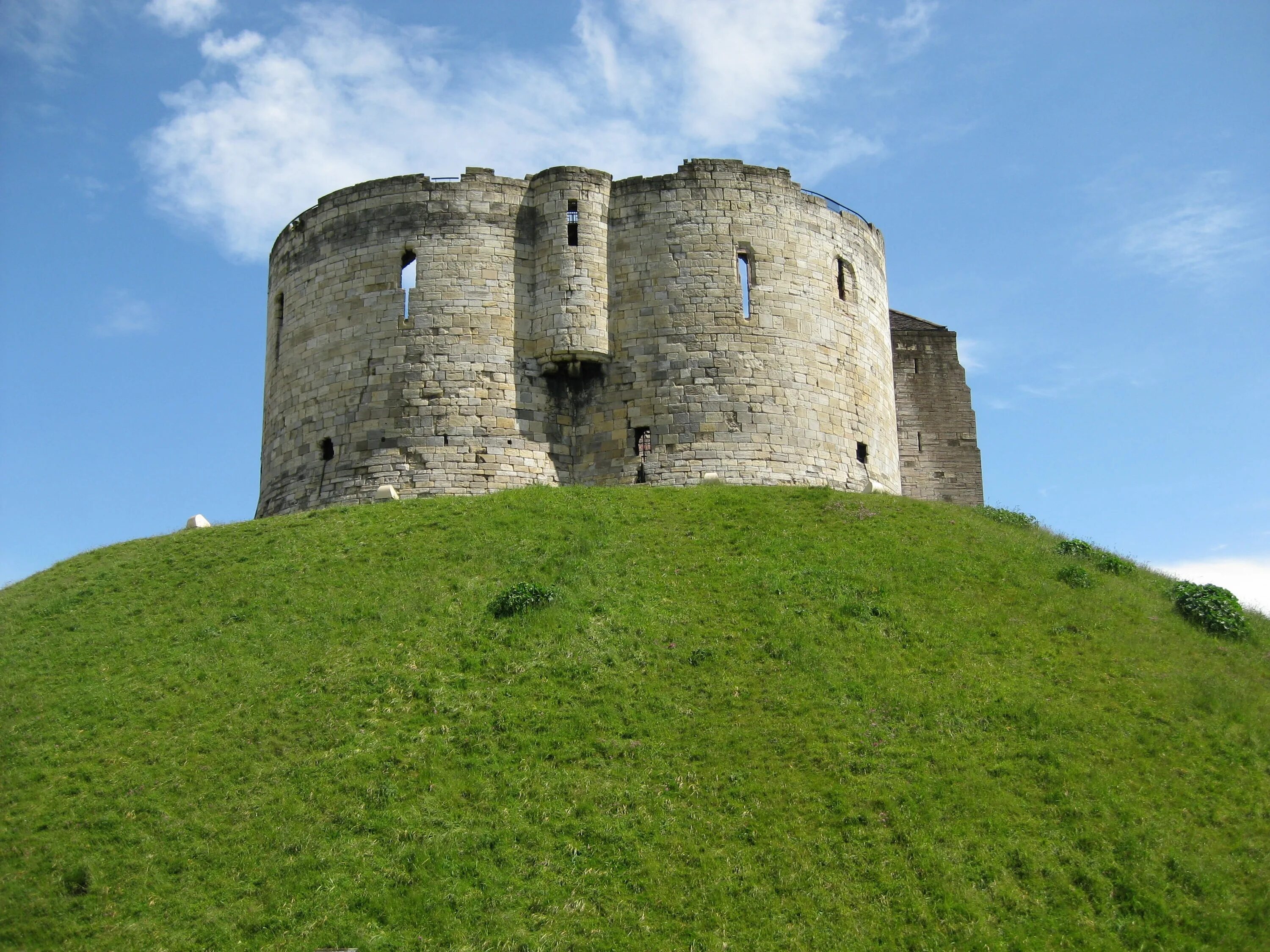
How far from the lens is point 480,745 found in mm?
19062

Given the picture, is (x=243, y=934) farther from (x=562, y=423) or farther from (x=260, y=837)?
(x=562, y=423)

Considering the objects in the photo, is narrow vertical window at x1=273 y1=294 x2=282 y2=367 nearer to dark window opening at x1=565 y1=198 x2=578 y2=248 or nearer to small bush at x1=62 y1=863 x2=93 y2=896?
dark window opening at x1=565 y1=198 x2=578 y2=248

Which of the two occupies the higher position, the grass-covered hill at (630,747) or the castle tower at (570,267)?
the castle tower at (570,267)

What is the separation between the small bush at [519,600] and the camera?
22844 mm

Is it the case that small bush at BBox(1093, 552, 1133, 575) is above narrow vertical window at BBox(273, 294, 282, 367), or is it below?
below

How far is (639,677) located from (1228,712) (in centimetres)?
878

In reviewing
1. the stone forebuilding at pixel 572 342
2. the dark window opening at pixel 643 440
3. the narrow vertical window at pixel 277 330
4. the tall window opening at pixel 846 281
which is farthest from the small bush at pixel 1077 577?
the narrow vertical window at pixel 277 330

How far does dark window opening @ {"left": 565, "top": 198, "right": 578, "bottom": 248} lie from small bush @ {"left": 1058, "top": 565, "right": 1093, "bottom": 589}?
13.7 meters

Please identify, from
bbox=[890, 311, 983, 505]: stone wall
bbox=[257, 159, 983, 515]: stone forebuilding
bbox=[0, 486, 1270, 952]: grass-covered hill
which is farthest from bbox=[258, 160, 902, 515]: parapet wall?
bbox=[0, 486, 1270, 952]: grass-covered hill

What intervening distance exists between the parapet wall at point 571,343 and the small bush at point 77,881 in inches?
541

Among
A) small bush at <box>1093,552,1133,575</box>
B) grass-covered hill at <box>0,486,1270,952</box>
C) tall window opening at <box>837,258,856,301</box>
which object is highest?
tall window opening at <box>837,258,856,301</box>

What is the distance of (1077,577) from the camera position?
24.5 metres

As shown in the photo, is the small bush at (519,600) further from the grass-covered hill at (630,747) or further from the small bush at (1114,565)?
the small bush at (1114,565)

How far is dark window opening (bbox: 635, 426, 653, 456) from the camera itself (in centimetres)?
3025
